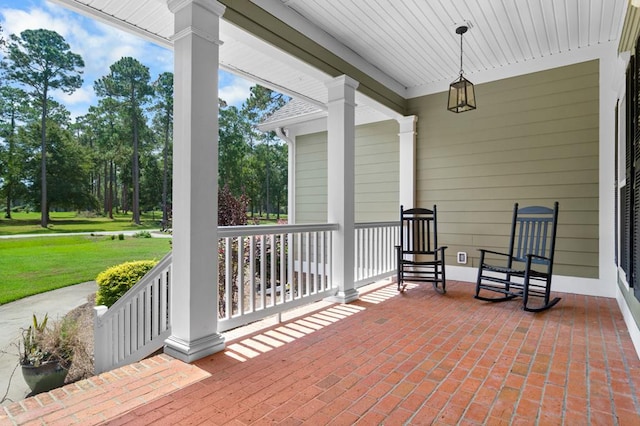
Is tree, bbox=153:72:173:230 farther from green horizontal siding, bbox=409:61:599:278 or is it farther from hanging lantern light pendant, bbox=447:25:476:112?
hanging lantern light pendant, bbox=447:25:476:112

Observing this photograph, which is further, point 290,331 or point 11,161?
point 11,161

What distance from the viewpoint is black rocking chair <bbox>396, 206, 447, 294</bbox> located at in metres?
4.27

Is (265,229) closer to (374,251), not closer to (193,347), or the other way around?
(193,347)

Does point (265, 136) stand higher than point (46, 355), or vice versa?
point (265, 136)

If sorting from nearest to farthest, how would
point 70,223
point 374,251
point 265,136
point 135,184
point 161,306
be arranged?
point 161,306
point 70,223
point 374,251
point 135,184
point 265,136

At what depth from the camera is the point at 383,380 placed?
2.03m

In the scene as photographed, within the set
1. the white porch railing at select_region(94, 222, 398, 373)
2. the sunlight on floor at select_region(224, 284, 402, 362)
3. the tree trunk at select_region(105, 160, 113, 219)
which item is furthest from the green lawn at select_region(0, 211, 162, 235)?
the sunlight on floor at select_region(224, 284, 402, 362)

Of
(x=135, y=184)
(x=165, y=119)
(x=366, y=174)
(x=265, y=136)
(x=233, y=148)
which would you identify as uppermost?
(x=265, y=136)

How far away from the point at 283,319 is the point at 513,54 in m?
4.24

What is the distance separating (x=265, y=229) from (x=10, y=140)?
2903 mm

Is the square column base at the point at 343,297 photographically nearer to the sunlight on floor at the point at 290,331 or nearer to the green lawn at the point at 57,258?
the sunlight on floor at the point at 290,331

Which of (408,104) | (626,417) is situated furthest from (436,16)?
(626,417)

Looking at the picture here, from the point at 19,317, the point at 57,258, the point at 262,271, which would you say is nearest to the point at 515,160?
the point at 262,271

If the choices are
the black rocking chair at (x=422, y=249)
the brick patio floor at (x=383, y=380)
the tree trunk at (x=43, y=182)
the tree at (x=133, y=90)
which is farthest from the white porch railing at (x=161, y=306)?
the tree at (x=133, y=90)
